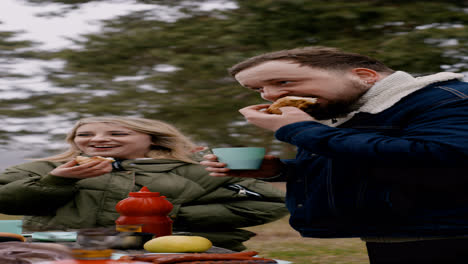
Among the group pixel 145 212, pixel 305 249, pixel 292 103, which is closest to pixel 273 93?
pixel 292 103

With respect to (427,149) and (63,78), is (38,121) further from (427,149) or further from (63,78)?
(427,149)

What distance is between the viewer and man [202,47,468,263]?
141cm

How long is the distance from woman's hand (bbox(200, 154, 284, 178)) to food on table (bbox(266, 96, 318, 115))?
28cm

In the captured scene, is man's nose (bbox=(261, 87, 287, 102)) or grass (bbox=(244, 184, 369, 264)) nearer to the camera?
man's nose (bbox=(261, 87, 287, 102))

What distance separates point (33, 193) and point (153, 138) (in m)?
0.76

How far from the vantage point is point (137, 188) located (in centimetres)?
280

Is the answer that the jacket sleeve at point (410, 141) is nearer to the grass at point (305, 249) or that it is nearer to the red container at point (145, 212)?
the red container at point (145, 212)

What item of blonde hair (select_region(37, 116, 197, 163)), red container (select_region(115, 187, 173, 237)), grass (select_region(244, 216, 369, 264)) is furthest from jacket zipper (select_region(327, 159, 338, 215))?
grass (select_region(244, 216, 369, 264))

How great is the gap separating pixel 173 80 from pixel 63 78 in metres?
1.03

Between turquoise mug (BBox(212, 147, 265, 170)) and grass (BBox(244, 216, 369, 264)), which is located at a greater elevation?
turquoise mug (BBox(212, 147, 265, 170))

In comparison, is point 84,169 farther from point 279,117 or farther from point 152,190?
point 279,117

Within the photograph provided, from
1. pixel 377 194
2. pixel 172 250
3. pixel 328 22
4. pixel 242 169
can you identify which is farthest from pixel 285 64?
pixel 328 22

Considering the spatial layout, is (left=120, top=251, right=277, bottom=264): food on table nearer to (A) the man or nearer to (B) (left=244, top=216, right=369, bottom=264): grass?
(A) the man

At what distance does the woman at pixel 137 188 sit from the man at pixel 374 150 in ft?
3.65
